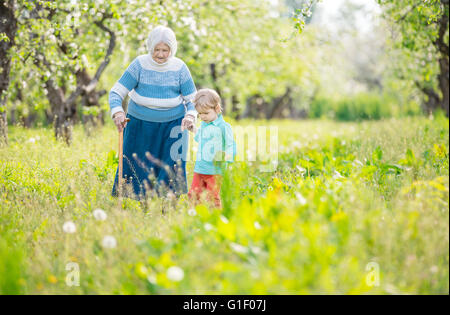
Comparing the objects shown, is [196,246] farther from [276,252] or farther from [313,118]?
[313,118]

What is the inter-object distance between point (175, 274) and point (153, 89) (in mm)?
2504

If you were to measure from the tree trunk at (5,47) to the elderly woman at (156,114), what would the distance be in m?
2.71

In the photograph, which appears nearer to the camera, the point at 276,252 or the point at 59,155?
the point at 276,252

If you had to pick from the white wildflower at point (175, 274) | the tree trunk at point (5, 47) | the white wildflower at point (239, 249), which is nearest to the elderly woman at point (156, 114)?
the white wildflower at point (239, 249)

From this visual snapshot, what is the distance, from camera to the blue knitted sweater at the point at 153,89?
4344 millimetres

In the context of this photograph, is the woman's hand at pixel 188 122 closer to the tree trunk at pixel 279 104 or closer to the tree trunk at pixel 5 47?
the tree trunk at pixel 5 47

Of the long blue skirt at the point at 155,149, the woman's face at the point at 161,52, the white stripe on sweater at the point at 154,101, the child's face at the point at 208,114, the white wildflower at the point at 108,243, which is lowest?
the white wildflower at the point at 108,243

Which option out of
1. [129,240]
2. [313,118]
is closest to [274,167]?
[129,240]

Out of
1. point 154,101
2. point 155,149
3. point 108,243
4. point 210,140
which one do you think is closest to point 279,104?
point 155,149

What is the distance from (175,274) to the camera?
233cm

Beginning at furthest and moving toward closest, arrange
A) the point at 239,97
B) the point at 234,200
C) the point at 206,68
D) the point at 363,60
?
1. the point at 363,60
2. the point at 239,97
3. the point at 206,68
4. the point at 234,200

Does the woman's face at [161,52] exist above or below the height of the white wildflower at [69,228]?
above
